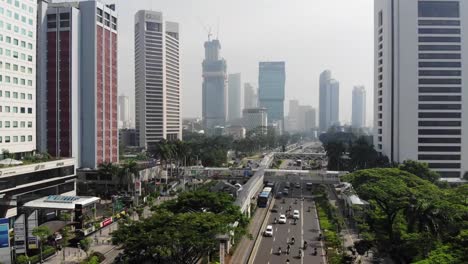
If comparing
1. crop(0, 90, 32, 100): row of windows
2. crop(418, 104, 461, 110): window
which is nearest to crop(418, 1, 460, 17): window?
crop(418, 104, 461, 110): window

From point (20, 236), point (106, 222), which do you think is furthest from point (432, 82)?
point (20, 236)

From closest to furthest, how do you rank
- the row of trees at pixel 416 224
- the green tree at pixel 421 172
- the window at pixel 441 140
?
the row of trees at pixel 416 224 → the green tree at pixel 421 172 → the window at pixel 441 140

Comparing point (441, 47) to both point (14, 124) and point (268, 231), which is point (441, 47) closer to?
point (268, 231)

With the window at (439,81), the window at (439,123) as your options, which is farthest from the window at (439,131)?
the window at (439,81)

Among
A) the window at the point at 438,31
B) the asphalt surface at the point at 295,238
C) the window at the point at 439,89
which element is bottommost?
the asphalt surface at the point at 295,238

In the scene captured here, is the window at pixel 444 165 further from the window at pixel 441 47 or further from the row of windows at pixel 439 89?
the window at pixel 441 47

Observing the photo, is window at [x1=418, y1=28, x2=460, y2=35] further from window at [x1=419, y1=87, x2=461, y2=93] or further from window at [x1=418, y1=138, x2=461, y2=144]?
window at [x1=418, y1=138, x2=461, y2=144]
